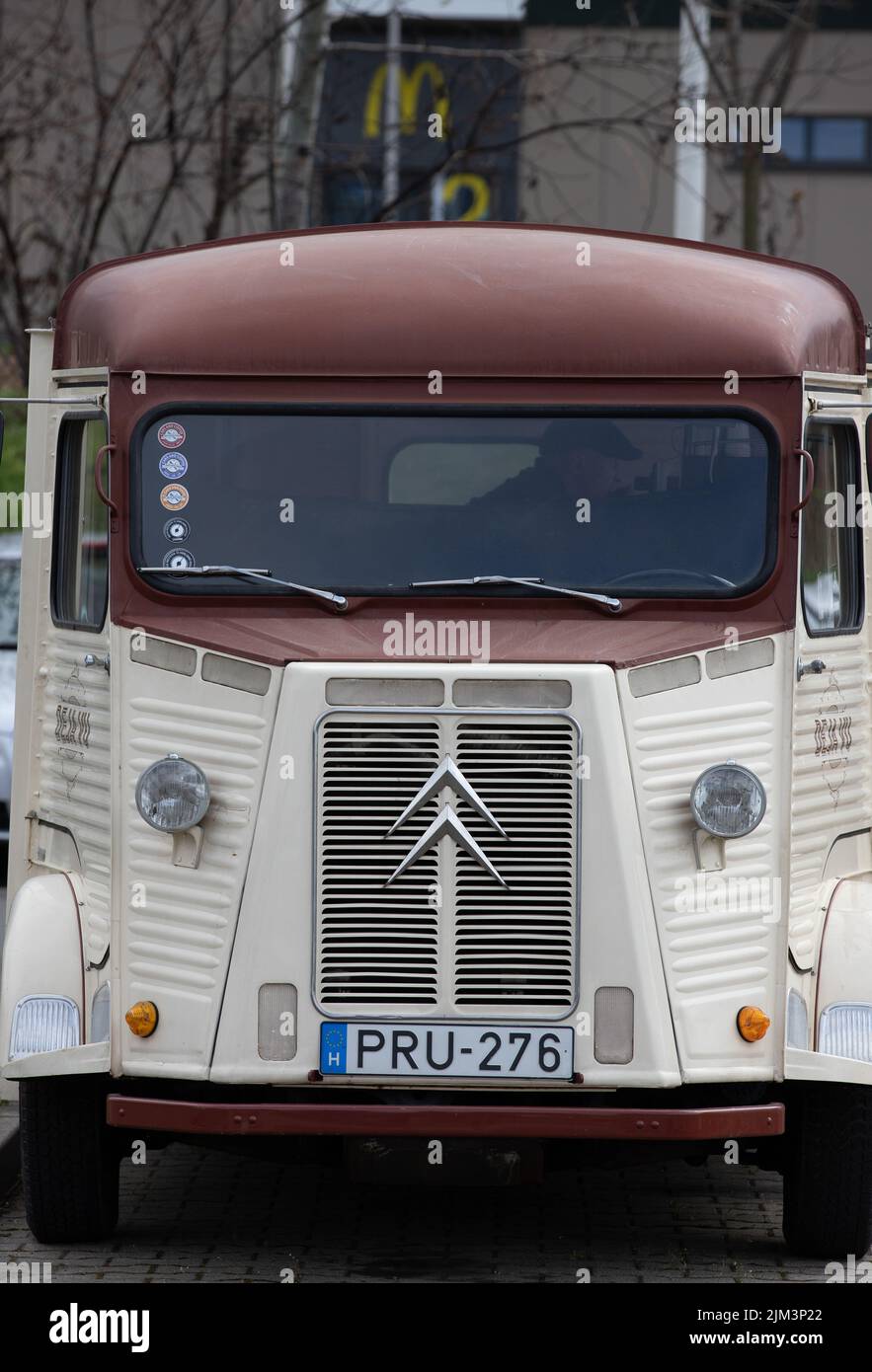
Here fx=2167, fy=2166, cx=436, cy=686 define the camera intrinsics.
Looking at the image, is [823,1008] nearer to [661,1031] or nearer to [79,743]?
[661,1031]

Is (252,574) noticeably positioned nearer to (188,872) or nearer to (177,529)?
(177,529)

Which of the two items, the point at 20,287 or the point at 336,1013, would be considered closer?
the point at 336,1013

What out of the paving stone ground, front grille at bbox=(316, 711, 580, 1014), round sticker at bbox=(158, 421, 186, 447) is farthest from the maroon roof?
the paving stone ground

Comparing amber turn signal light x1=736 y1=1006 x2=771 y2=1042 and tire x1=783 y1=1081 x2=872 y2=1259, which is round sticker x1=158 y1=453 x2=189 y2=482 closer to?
amber turn signal light x1=736 y1=1006 x2=771 y2=1042

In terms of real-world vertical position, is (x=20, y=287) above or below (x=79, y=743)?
above

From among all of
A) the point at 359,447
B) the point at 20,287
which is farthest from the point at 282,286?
the point at 20,287

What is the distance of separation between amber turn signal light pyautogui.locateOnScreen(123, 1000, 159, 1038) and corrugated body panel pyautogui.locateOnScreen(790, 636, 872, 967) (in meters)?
1.69

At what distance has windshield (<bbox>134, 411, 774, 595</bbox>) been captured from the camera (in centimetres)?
579

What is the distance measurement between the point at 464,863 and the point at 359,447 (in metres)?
1.17

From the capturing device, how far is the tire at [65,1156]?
6.00 metres

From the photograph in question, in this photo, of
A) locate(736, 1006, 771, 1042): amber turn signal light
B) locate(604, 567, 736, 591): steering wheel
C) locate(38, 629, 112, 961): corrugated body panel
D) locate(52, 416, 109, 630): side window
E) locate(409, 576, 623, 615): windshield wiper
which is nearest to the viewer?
locate(736, 1006, 771, 1042): amber turn signal light

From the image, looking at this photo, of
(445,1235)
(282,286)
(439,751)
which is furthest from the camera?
(445,1235)

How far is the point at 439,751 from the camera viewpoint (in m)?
5.51

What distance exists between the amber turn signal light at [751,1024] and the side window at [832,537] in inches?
42.9
